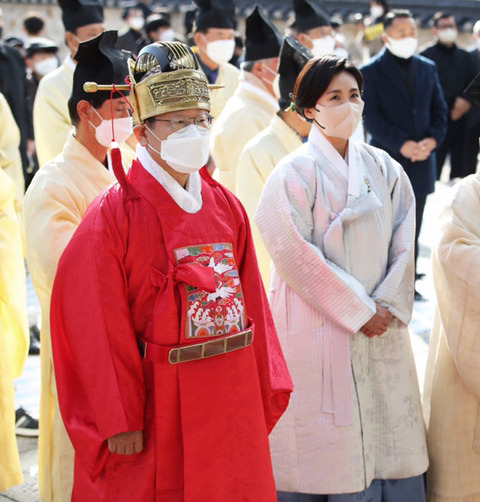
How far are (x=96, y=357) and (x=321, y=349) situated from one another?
105 cm

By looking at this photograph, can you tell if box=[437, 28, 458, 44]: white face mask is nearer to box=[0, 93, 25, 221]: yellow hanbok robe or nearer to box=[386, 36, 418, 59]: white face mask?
box=[386, 36, 418, 59]: white face mask

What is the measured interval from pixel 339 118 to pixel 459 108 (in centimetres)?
593

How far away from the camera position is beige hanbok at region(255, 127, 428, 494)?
315 centimetres

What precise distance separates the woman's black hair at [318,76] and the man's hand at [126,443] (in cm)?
150

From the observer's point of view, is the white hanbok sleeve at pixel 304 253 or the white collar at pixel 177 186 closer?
the white collar at pixel 177 186

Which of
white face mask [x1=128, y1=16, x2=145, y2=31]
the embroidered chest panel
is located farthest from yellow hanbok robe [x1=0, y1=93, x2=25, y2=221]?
white face mask [x1=128, y1=16, x2=145, y2=31]

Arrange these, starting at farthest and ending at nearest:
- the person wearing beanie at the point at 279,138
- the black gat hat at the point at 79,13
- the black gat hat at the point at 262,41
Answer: the black gat hat at the point at 79,13 → the black gat hat at the point at 262,41 → the person wearing beanie at the point at 279,138

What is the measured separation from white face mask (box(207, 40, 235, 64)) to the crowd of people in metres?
2.09

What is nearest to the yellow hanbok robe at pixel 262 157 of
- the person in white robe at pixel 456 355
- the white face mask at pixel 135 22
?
the person in white robe at pixel 456 355

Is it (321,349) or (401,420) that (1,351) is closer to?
(321,349)

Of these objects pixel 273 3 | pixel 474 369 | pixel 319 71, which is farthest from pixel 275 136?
pixel 273 3

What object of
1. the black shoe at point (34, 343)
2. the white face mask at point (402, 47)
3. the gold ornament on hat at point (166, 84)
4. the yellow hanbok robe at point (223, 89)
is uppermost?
the gold ornament on hat at point (166, 84)

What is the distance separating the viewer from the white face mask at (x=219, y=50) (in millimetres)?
6371

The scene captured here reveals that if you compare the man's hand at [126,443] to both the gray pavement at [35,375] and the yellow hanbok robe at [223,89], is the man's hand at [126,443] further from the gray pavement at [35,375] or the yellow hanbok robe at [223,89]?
the yellow hanbok robe at [223,89]
